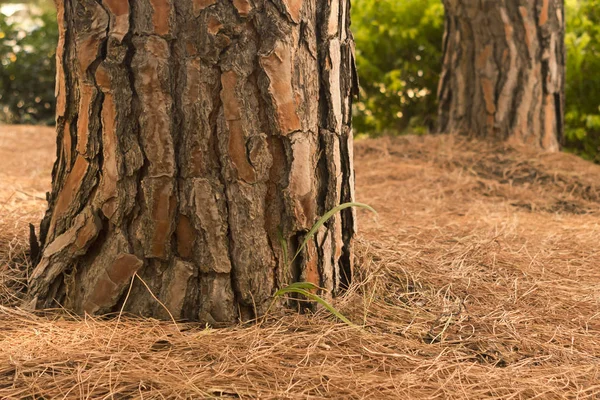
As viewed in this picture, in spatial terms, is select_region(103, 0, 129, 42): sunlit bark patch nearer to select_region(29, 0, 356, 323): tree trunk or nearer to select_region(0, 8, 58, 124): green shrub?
select_region(29, 0, 356, 323): tree trunk

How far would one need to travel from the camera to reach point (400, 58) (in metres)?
6.04

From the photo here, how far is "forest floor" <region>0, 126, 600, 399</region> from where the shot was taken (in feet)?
5.00

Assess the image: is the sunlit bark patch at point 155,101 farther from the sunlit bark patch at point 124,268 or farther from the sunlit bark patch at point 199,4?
the sunlit bark patch at point 124,268

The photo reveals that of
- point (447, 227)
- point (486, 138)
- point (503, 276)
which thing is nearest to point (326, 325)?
point (503, 276)

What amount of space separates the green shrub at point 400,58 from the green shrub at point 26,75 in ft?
12.4

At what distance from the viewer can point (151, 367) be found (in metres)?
1.57

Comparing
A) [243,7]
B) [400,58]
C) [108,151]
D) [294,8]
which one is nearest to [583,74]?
[400,58]

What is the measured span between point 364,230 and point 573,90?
3543 millimetres

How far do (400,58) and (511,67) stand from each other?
1.66 meters

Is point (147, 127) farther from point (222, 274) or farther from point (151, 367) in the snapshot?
point (151, 367)

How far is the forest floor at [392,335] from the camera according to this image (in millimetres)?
1524

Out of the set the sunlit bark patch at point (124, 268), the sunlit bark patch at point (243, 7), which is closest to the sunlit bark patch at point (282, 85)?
the sunlit bark patch at point (243, 7)

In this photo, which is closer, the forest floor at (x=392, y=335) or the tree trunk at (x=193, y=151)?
the forest floor at (x=392, y=335)

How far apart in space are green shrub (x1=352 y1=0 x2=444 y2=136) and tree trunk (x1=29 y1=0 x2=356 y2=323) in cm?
394
